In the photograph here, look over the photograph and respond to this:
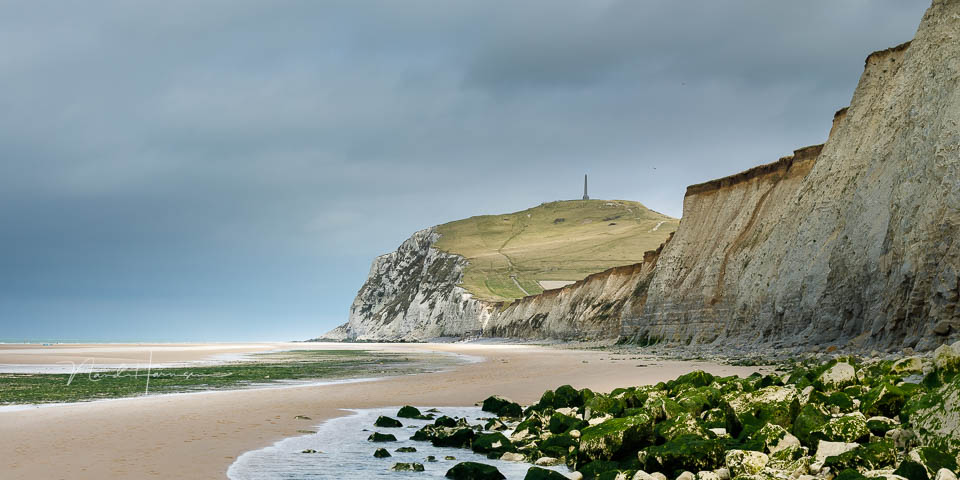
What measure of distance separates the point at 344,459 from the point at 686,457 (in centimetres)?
487

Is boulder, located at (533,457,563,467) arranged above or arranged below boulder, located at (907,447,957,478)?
below

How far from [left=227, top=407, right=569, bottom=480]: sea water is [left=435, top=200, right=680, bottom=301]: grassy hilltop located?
97806 millimetres

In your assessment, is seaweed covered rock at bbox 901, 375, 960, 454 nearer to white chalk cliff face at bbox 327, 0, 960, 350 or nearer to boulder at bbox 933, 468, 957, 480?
boulder at bbox 933, 468, 957, 480

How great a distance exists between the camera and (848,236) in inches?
939

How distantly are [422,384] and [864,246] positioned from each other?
51.1 feet

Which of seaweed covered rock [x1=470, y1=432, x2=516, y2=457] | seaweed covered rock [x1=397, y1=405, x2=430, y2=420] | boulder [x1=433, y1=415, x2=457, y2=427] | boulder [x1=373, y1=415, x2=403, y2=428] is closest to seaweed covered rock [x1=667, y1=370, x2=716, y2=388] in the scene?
boulder [x1=433, y1=415, x2=457, y2=427]

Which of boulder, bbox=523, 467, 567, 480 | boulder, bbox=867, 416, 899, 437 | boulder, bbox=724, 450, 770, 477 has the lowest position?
boulder, bbox=523, 467, 567, 480

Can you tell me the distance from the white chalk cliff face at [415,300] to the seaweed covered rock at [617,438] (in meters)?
92.9

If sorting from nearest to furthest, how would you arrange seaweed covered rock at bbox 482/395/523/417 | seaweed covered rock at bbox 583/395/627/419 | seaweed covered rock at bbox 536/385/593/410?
seaweed covered rock at bbox 583/395/627/419, seaweed covered rock at bbox 536/385/593/410, seaweed covered rock at bbox 482/395/523/417

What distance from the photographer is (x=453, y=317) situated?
110688 mm

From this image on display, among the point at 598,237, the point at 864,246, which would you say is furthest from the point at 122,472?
the point at 598,237

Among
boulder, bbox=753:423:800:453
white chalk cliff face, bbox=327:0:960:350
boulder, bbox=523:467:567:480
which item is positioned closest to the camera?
boulder, bbox=523:467:567:480

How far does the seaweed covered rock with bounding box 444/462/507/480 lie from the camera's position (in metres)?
8.35

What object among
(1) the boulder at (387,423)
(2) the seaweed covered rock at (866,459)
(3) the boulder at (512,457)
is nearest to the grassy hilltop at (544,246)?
(1) the boulder at (387,423)
